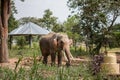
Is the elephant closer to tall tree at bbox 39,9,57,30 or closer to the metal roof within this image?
the metal roof

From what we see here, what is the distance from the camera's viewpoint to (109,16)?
92.2 feet

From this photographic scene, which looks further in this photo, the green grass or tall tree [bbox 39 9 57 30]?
tall tree [bbox 39 9 57 30]

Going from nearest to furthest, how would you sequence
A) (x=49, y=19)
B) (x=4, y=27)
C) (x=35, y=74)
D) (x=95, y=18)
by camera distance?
1. (x=35, y=74)
2. (x=4, y=27)
3. (x=95, y=18)
4. (x=49, y=19)

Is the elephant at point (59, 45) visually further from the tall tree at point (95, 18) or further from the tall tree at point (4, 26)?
the tall tree at point (95, 18)

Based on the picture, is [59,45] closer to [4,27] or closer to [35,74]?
[4,27]

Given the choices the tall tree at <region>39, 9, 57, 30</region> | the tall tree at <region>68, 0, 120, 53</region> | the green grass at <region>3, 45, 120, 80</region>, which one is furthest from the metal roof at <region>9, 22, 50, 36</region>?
the green grass at <region>3, 45, 120, 80</region>

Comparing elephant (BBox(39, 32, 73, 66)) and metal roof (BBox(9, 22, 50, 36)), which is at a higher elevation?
metal roof (BBox(9, 22, 50, 36))

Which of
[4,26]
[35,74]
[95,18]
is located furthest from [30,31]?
[35,74]

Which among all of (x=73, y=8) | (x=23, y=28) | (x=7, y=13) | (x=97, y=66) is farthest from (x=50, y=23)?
(x=97, y=66)

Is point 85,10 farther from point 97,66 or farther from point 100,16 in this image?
point 97,66

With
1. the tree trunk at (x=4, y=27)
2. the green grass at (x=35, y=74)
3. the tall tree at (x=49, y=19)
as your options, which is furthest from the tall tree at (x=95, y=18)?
the tall tree at (x=49, y=19)

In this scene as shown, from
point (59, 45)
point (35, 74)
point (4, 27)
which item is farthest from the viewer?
point (4, 27)

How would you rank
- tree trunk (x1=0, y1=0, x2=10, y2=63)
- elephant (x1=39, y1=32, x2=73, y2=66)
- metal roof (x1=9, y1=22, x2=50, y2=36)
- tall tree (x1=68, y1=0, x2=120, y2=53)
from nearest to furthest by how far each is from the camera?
elephant (x1=39, y1=32, x2=73, y2=66)
tree trunk (x1=0, y1=0, x2=10, y2=63)
tall tree (x1=68, y1=0, x2=120, y2=53)
metal roof (x1=9, y1=22, x2=50, y2=36)

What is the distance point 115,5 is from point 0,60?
1171 cm
